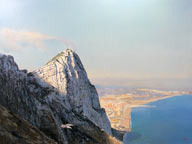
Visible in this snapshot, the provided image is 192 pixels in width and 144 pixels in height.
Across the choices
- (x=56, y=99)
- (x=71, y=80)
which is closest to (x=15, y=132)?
(x=56, y=99)

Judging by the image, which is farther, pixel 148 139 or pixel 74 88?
pixel 148 139

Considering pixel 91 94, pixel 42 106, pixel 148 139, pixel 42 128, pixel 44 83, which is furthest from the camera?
pixel 148 139

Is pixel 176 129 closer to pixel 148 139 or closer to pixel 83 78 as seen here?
pixel 148 139

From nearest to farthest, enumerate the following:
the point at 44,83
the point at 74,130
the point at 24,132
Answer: the point at 24,132 < the point at 74,130 < the point at 44,83

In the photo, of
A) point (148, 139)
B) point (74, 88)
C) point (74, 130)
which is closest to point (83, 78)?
point (74, 88)

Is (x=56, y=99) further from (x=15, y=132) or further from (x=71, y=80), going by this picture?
(x=15, y=132)

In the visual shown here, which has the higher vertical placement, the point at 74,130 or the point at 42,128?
the point at 42,128

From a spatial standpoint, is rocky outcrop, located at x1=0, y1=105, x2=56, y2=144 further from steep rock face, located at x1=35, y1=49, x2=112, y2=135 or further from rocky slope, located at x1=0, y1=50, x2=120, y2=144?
steep rock face, located at x1=35, y1=49, x2=112, y2=135

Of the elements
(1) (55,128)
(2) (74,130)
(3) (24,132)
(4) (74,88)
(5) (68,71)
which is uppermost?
(5) (68,71)
